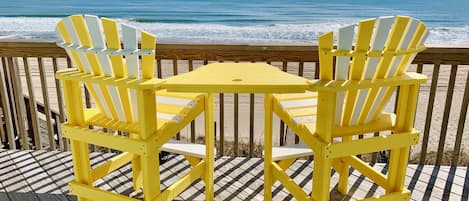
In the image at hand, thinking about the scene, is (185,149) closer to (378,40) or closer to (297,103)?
(297,103)

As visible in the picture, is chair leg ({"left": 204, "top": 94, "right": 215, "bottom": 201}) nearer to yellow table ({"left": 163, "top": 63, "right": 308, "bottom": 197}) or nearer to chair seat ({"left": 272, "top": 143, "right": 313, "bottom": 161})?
yellow table ({"left": 163, "top": 63, "right": 308, "bottom": 197})

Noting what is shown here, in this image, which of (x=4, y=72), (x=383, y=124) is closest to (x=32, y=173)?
(x=4, y=72)

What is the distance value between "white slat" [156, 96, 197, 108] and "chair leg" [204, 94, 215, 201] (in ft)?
0.30

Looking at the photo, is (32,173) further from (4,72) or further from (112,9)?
(112,9)

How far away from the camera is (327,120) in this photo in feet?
5.65

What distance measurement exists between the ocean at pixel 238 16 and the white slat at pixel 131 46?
10.2 metres

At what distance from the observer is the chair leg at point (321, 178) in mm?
1798

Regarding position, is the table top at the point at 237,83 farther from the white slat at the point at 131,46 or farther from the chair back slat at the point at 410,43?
the chair back slat at the point at 410,43

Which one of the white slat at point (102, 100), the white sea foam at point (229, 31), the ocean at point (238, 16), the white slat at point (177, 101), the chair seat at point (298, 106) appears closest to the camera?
the white slat at point (102, 100)

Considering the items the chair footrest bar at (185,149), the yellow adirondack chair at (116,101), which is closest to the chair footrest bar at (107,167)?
the yellow adirondack chair at (116,101)

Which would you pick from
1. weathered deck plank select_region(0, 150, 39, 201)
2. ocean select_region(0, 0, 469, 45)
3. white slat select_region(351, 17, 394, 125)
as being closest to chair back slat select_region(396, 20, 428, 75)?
white slat select_region(351, 17, 394, 125)

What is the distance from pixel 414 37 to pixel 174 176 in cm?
176

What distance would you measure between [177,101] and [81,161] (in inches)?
22.6

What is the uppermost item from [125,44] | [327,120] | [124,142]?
[125,44]
